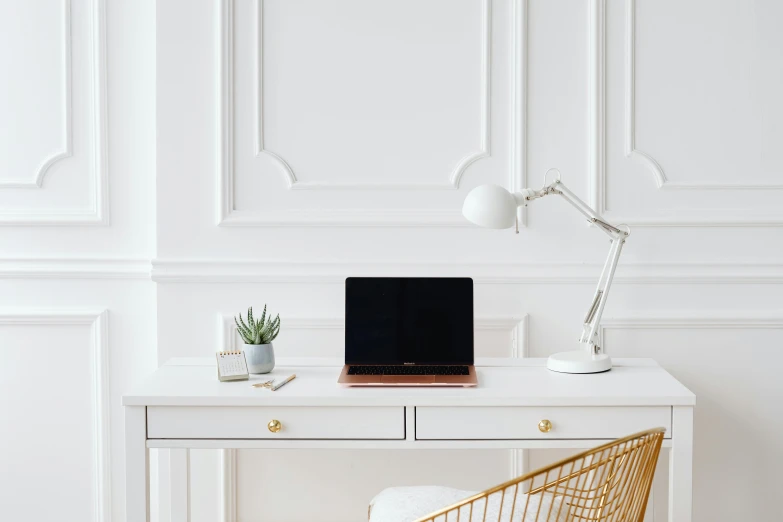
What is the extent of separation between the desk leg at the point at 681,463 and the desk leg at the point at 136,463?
4.02 feet

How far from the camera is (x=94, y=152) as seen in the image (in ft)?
7.12

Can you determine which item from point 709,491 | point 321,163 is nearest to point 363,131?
point 321,163

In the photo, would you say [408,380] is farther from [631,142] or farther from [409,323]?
[631,142]

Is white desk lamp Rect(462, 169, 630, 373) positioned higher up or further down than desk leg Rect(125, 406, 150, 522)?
higher up

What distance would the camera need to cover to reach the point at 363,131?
2.07 m

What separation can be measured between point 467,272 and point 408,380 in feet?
1.67

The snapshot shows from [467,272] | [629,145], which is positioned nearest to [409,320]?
[467,272]

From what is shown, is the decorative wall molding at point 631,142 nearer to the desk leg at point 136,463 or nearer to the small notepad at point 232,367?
the small notepad at point 232,367

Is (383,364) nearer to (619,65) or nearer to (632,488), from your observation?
(632,488)

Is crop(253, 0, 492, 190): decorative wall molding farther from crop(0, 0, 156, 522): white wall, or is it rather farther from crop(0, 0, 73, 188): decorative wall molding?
crop(0, 0, 73, 188): decorative wall molding

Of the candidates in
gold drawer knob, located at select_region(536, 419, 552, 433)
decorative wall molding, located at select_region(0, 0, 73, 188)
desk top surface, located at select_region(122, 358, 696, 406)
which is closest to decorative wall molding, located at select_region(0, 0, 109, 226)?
decorative wall molding, located at select_region(0, 0, 73, 188)

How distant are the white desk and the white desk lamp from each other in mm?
180

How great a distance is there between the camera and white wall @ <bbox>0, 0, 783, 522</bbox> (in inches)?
80.7

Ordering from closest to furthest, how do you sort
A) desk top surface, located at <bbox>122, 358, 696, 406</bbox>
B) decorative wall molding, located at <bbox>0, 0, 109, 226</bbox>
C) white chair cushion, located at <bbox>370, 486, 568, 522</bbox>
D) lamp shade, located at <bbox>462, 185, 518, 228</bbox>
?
white chair cushion, located at <bbox>370, 486, 568, 522</bbox> < desk top surface, located at <bbox>122, 358, 696, 406</bbox> < lamp shade, located at <bbox>462, 185, 518, 228</bbox> < decorative wall molding, located at <bbox>0, 0, 109, 226</bbox>
